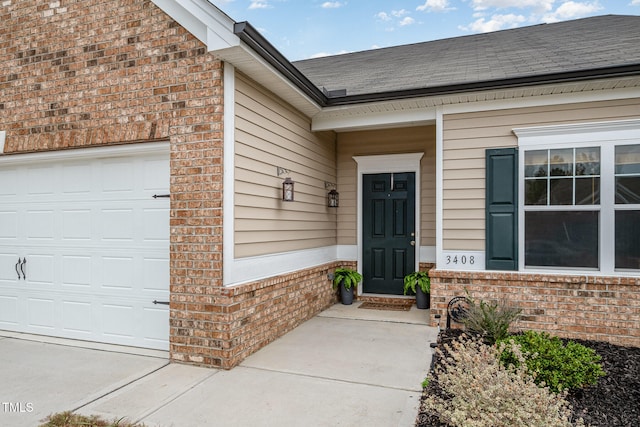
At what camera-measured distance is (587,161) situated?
4.73m

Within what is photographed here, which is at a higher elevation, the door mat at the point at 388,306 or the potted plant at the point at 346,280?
the potted plant at the point at 346,280

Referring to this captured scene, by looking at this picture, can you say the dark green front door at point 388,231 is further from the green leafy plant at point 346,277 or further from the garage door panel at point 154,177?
the garage door panel at point 154,177

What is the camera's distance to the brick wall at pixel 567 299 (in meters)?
4.57

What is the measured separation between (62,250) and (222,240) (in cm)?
241

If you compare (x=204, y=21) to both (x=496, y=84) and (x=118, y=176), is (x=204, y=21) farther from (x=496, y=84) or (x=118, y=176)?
(x=496, y=84)

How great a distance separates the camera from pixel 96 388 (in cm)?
343

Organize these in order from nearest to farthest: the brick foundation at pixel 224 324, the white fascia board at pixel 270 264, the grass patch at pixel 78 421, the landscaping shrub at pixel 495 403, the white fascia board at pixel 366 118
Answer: the landscaping shrub at pixel 495 403
the grass patch at pixel 78 421
the brick foundation at pixel 224 324
the white fascia board at pixel 270 264
the white fascia board at pixel 366 118

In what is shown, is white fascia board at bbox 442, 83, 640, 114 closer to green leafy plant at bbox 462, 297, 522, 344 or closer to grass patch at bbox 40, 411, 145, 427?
green leafy plant at bbox 462, 297, 522, 344

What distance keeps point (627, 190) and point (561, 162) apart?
750 mm

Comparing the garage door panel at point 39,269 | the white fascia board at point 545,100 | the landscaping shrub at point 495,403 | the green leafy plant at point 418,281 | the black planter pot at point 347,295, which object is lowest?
the black planter pot at point 347,295

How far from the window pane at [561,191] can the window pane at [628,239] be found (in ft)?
1.76

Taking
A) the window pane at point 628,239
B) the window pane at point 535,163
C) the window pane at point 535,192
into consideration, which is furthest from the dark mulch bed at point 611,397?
the window pane at point 535,163

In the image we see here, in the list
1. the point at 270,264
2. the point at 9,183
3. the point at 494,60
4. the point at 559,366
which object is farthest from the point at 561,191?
the point at 9,183

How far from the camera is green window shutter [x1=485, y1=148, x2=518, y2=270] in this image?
5000 mm
